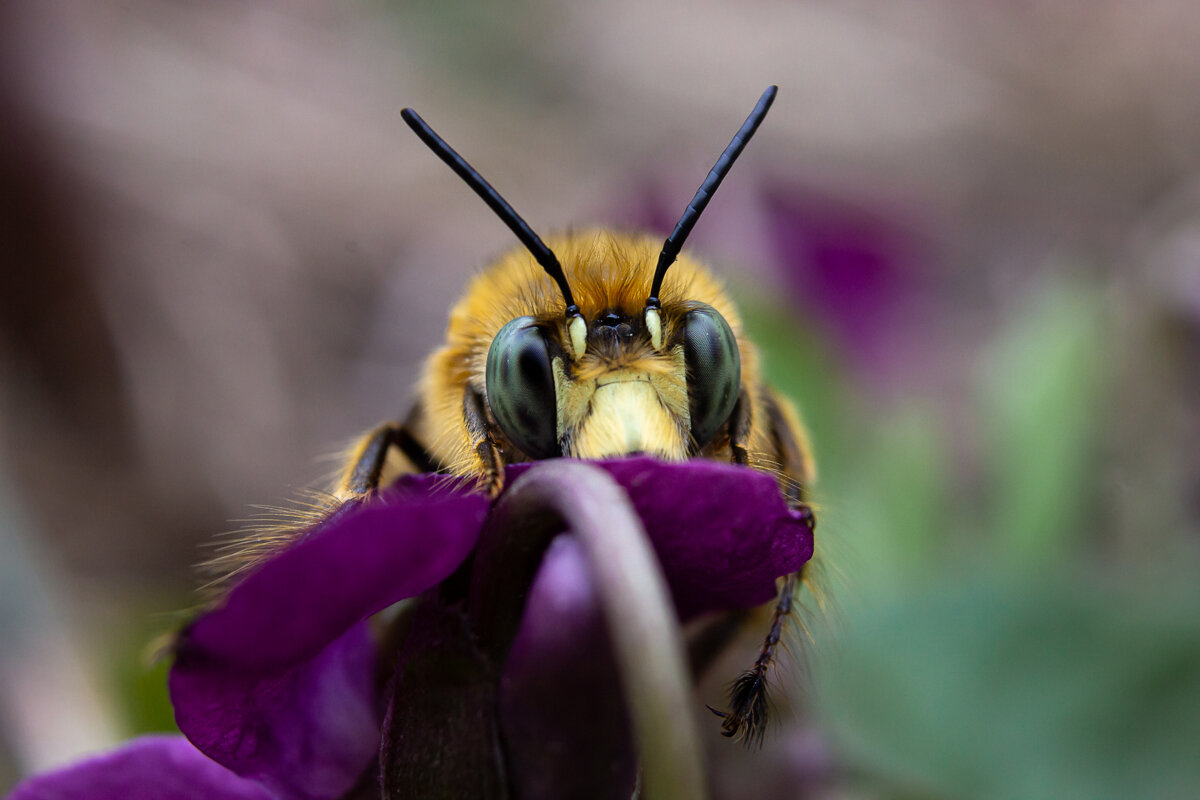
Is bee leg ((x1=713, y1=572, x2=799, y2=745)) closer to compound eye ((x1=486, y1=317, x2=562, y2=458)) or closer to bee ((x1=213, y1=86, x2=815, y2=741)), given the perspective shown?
bee ((x1=213, y1=86, x2=815, y2=741))

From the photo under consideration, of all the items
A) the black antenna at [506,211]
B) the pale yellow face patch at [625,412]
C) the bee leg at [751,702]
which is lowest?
the bee leg at [751,702]

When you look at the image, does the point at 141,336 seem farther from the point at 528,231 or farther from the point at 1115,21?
the point at 1115,21

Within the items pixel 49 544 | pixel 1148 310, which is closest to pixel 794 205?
pixel 1148 310

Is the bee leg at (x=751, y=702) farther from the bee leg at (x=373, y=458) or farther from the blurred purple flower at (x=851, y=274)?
the blurred purple flower at (x=851, y=274)

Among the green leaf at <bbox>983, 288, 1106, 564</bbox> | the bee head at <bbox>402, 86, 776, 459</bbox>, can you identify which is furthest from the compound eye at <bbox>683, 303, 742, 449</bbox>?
the green leaf at <bbox>983, 288, 1106, 564</bbox>

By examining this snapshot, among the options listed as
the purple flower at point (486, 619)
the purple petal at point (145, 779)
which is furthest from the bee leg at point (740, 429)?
the purple petal at point (145, 779)

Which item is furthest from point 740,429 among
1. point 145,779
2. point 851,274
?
point 851,274
